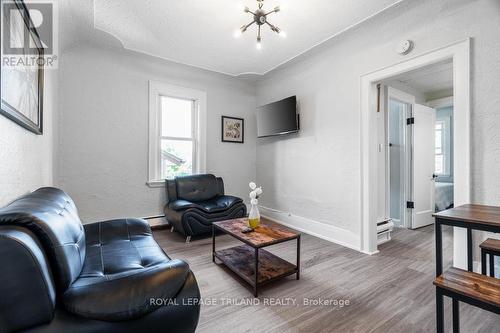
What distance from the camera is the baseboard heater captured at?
302 cm

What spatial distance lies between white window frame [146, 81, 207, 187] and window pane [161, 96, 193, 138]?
0.08 meters

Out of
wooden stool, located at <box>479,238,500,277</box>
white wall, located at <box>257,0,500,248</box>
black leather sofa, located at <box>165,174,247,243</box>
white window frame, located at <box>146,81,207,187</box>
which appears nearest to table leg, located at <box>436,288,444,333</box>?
wooden stool, located at <box>479,238,500,277</box>

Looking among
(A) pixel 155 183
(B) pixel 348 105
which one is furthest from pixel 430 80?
(A) pixel 155 183

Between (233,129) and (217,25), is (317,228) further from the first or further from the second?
(217,25)

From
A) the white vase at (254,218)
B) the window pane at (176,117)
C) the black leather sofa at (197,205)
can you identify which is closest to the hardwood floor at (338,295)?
the black leather sofa at (197,205)

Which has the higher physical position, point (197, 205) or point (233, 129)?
point (233, 129)

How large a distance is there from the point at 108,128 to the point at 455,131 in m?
4.16

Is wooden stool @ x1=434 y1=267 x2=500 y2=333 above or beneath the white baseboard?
above

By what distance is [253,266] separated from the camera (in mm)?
2135

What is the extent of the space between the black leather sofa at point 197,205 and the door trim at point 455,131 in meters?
1.76

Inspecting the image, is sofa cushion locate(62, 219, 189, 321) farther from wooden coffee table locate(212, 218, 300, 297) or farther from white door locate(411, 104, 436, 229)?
white door locate(411, 104, 436, 229)

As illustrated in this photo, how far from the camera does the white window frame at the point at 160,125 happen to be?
3.62 m

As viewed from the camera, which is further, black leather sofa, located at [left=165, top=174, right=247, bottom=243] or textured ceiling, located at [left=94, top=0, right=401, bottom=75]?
black leather sofa, located at [left=165, top=174, right=247, bottom=243]

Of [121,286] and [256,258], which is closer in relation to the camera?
[121,286]
